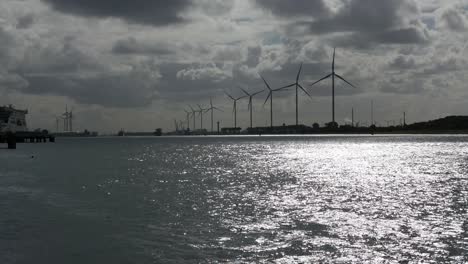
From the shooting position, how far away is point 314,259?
69.3 feet

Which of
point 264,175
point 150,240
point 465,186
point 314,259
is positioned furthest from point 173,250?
point 264,175

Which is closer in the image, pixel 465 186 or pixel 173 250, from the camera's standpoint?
pixel 173 250

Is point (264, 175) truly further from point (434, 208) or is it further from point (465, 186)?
point (434, 208)

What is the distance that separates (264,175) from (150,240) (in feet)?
133

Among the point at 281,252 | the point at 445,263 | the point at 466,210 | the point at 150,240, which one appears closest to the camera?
the point at 445,263

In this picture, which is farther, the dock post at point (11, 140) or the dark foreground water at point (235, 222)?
the dock post at point (11, 140)

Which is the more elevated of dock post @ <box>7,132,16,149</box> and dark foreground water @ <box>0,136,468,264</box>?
dock post @ <box>7,132,16,149</box>

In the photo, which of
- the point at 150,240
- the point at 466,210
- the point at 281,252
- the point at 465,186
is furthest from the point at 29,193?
the point at 465,186

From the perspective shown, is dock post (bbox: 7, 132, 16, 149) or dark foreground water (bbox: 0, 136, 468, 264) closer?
dark foreground water (bbox: 0, 136, 468, 264)

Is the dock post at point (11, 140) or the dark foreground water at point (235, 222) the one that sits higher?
the dock post at point (11, 140)

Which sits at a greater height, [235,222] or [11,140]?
[11,140]

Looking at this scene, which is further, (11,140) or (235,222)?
(11,140)

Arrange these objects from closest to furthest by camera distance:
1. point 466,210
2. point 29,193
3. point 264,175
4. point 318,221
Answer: point 318,221 → point 466,210 → point 29,193 → point 264,175

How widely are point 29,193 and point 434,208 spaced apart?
35.3 m
